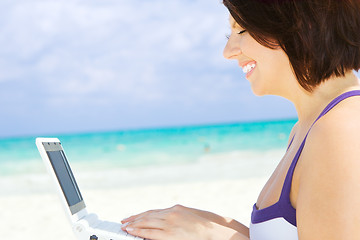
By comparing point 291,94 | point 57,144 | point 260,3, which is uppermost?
point 260,3

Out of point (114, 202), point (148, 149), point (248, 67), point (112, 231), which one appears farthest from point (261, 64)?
point (148, 149)

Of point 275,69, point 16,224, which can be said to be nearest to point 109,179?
point 16,224

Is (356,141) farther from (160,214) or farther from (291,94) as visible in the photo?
(160,214)

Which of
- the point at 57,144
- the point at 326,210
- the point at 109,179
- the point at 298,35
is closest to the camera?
the point at 326,210

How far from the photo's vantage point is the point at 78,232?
59.9 inches

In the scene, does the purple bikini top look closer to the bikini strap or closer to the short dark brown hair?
the bikini strap

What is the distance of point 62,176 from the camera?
1707 mm

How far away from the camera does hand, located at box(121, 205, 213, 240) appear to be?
1.41 m

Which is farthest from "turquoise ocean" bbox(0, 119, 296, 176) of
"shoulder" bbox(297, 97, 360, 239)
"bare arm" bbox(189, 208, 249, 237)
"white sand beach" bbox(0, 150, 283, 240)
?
"shoulder" bbox(297, 97, 360, 239)

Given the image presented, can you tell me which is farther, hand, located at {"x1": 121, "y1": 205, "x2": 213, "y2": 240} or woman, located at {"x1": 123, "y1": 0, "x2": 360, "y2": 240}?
hand, located at {"x1": 121, "y1": 205, "x2": 213, "y2": 240}

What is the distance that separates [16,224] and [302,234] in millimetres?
5409

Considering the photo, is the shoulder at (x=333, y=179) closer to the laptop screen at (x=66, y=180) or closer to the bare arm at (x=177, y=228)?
the bare arm at (x=177, y=228)

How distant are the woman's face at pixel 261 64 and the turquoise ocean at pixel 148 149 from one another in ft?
44.5

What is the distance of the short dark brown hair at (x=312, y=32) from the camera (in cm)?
125
